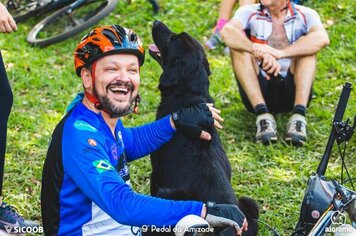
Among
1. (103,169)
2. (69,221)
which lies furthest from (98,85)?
(69,221)

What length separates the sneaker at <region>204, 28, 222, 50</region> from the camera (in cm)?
774

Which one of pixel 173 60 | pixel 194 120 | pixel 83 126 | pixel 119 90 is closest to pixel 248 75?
pixel 173 60

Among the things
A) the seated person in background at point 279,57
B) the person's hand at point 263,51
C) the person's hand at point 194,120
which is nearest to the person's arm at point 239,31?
the seated person in background at point 279,57

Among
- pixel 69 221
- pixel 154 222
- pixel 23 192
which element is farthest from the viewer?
pixel 23 192

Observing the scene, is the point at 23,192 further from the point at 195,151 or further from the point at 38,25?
the point at 38,25

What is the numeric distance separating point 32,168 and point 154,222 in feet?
8.47

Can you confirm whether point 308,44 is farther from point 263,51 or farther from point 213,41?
point 213,41

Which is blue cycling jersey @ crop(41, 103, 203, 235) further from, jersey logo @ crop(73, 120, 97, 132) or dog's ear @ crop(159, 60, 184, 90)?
dog's ear @ crop(159, 60, 184, 90)

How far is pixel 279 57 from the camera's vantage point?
5.66 metres

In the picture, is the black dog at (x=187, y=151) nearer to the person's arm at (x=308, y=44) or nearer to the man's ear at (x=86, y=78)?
the man's ear at (x=86, y=78)

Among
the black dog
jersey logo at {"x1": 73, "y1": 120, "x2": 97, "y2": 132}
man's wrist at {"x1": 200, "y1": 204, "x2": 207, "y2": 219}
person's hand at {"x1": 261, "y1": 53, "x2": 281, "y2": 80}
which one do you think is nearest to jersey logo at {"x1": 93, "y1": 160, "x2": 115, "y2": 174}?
jersey logo at {"x1": 73, "y1": 120, "x2": 97, "y2": 132}

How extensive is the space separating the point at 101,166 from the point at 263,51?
2989mm

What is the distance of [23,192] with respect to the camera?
4.79 meters

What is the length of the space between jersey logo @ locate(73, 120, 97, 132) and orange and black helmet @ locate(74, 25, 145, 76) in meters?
0.35
